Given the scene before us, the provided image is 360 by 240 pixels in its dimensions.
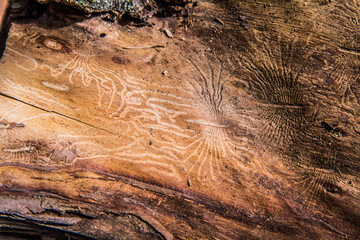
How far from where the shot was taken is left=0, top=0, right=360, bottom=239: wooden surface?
2.08 metres

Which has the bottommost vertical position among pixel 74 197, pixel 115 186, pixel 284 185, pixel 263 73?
pixel 74 197

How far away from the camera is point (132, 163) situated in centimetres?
218

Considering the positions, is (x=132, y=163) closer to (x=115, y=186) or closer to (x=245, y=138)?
(x=115, y=186)

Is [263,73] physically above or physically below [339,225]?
above

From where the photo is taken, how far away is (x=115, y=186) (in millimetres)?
2127

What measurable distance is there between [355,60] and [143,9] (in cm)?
230

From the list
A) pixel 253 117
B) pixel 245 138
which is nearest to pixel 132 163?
pixel 245 138

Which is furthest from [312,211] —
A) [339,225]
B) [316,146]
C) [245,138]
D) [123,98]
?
[123,98]

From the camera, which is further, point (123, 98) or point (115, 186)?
point (123, 98)

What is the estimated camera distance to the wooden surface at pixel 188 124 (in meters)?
2.08

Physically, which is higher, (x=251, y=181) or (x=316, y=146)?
(x=316, y=146)

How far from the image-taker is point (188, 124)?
229 centimetres

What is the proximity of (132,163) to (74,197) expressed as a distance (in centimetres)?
64

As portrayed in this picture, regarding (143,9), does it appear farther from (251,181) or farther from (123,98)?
(251,181)
